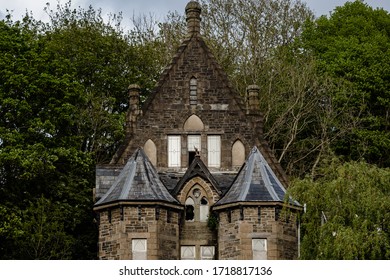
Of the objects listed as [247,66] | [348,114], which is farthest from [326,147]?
[247,66]

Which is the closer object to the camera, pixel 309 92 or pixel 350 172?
pixel 350 172

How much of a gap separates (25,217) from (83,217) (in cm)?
404

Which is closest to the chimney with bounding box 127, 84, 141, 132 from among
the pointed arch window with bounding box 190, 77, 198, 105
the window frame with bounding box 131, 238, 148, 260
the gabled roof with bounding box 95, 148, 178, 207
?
the pointed arch window with bounding box 190, 77, 198, 105

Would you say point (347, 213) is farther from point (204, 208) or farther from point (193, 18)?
point (193, 18)

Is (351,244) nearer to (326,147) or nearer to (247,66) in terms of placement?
(326,147)

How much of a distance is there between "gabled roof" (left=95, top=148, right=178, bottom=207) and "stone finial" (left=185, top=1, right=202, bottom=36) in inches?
271

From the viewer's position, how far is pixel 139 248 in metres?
54.6

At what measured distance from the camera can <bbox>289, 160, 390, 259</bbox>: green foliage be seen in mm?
45500

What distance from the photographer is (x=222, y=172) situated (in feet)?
195

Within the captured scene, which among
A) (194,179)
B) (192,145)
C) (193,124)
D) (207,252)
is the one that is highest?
(193,124)

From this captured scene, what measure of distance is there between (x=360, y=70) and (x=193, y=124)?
48.6ft

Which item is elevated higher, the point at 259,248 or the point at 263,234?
the point at 263,234

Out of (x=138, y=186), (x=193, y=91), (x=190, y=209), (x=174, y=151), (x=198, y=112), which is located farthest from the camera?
(x=193, y=91)

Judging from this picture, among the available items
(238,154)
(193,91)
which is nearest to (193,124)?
(193,91)
